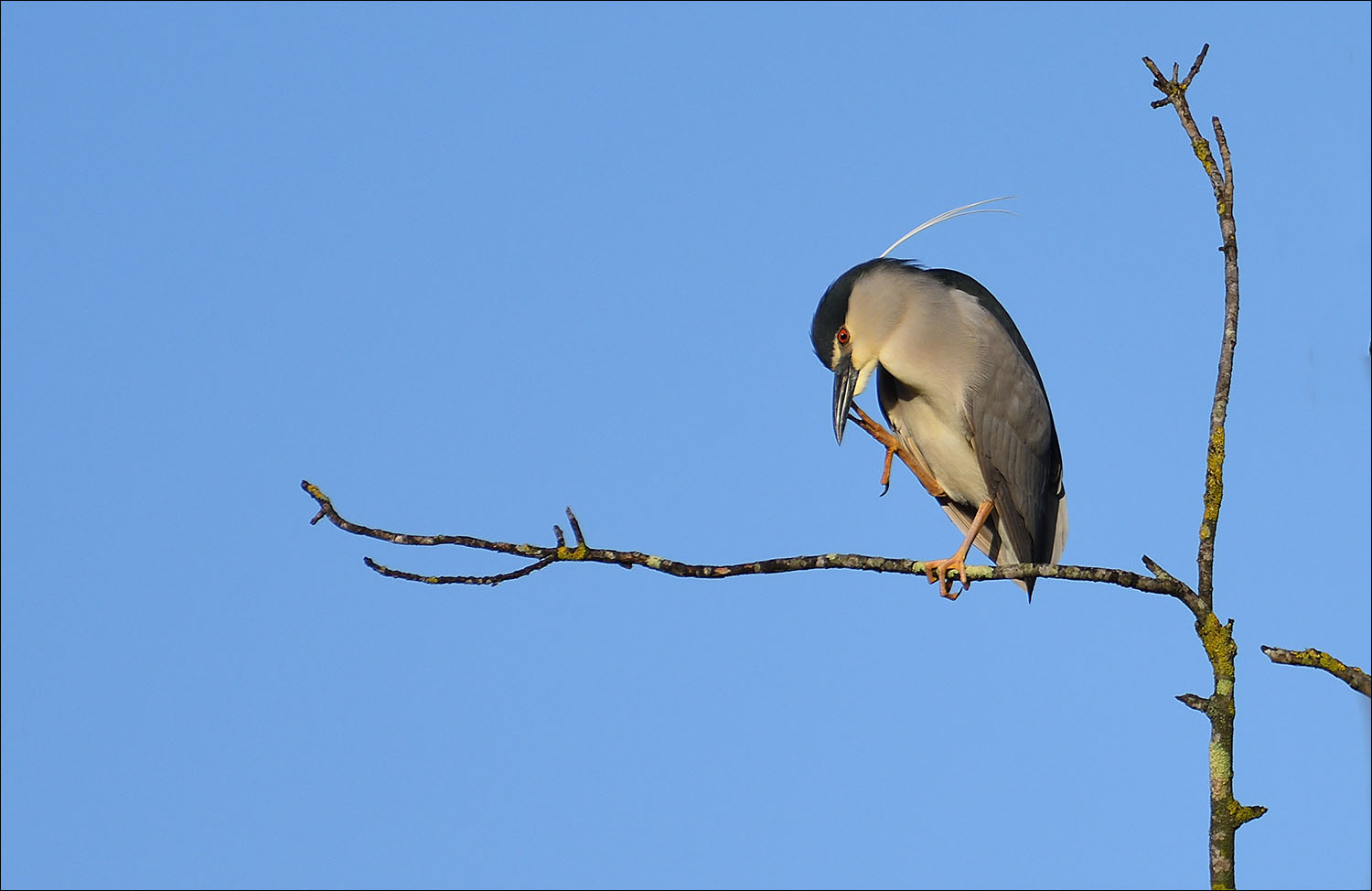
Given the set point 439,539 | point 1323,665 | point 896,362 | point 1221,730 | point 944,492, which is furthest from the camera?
point 944,492

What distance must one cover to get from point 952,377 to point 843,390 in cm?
47

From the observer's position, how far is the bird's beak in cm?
577

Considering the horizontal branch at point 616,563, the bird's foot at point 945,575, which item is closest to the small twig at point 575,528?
the horizontal branch at point 616,563

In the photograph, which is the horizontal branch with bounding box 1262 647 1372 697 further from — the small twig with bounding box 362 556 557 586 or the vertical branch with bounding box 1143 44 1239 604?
the small twig with bounding box 362 556 557 586

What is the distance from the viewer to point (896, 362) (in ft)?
19.6

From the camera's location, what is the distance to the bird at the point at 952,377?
595 centimetres

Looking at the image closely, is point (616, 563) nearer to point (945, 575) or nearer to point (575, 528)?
point (575, 528)

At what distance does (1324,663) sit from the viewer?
253 centimetres

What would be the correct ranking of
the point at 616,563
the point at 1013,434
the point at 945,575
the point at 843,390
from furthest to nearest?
the point at 1013,434
the point at 843,390
the point at 945,575
the point at 616,563

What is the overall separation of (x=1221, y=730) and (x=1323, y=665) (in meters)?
0.27

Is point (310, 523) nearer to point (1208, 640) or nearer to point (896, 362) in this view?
point (1208, 640)

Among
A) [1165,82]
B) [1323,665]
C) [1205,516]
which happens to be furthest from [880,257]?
[1323,665]

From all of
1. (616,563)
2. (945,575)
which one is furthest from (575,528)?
(945,575)

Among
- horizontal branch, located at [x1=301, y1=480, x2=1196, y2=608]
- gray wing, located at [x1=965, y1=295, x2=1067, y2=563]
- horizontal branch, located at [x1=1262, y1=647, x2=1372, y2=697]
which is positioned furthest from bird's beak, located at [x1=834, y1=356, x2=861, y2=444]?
horizontal branch, located at [x1=1262, y1=647, x2=1372, y2=697]
